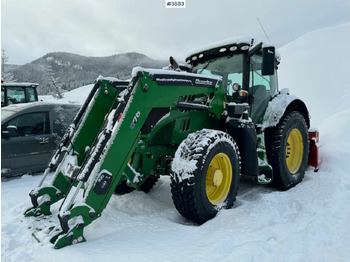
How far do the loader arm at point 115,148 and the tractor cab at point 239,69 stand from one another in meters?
1.11

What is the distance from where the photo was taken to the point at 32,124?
5969mm

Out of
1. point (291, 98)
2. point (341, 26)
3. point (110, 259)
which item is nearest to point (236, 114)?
point (291, 98)

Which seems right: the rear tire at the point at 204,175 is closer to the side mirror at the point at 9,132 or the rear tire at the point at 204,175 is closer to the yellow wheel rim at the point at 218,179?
the yellow wheel rim at the point at 218,179

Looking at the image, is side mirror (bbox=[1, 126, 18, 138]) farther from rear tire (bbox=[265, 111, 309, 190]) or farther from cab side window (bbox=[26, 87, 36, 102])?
cab side window (bbox=[26, 87, 36, 102])

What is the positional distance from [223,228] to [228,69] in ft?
8.11

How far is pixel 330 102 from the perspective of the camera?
43.3 ft

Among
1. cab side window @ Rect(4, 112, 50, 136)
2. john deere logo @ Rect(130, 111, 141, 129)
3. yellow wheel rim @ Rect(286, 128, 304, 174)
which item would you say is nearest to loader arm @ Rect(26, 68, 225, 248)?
john deere logo @ Rect(130, 111, 141, 129)

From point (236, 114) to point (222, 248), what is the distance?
199 centimetres

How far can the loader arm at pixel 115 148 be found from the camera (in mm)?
2648

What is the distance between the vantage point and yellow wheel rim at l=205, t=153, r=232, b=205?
355 cm

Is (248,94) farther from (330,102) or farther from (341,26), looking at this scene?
(341,26)

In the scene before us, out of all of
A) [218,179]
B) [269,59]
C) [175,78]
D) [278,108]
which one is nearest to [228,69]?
[269,59]

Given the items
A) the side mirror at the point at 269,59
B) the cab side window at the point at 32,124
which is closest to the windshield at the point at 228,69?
the side mirror at the point at 269,59

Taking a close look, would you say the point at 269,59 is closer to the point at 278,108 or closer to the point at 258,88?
the point at 258,88
